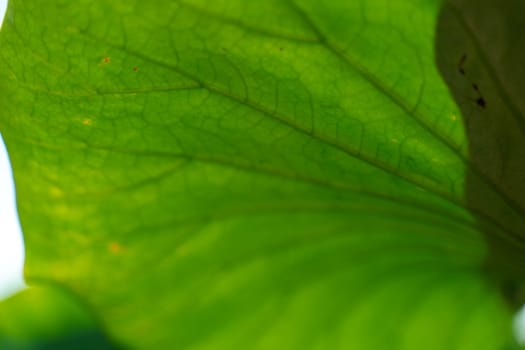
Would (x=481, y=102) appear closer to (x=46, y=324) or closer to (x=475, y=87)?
(x=475, y=87)

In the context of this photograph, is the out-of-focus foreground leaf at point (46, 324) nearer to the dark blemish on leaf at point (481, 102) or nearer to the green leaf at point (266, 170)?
the green leaf at point (266, 170)

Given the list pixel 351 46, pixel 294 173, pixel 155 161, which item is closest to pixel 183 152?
pixel 155 161

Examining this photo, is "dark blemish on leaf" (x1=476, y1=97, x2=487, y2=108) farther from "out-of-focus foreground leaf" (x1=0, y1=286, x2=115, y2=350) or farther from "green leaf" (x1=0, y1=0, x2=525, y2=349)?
"out-of-focus foreground leaf" (x1=0, y1=286, x2=115, y2=350)

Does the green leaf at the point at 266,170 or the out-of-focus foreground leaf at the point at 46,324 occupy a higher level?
the green leaf at the point at 266,170

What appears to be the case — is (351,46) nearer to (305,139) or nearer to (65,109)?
(305,139)

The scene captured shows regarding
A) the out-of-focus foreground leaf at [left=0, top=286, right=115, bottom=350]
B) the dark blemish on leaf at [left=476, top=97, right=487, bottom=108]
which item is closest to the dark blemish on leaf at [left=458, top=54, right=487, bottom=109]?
the dark blemish on leaf at [left=476, top=97, right=487, bottom=108]

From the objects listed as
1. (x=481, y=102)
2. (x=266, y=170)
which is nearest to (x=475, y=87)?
(x=481, y=102)

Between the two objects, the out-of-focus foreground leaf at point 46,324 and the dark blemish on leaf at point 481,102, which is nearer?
the dark blemish on leaf at point 481,102

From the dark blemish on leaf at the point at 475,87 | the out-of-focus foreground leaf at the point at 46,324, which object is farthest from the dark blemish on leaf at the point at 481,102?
the out-of-focus foreground leaf at the point at 46,324

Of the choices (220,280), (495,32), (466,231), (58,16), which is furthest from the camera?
(220,280)
